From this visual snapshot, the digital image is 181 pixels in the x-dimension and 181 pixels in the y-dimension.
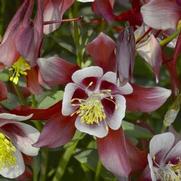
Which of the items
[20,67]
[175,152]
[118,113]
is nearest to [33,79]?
[20,67]

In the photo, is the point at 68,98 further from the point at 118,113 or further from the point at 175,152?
the point at 175,152

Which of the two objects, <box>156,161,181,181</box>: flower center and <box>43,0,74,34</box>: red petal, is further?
<box>156,161,181,181</box>: flower center

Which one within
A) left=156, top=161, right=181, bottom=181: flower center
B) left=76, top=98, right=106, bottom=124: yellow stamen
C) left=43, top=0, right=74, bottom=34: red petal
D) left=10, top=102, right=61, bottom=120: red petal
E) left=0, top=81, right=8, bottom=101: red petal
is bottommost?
left=156, top=161, right=181, bottom=181: flower center

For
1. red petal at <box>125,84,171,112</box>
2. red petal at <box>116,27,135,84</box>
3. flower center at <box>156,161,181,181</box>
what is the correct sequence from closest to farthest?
red petal at <box>116,27,135,84</box> → red petal at <box>125,84,171,112</box> → flower center at <box>156,161,181,181</box>

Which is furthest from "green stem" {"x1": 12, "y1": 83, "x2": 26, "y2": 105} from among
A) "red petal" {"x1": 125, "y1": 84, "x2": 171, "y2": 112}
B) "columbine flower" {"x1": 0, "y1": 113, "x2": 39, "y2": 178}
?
"red petal" {"x1": 125, "y1": 84, "x2": 171, "y2": 112}

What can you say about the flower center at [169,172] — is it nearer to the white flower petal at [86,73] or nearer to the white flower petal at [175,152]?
the white flower petal at [175,152]

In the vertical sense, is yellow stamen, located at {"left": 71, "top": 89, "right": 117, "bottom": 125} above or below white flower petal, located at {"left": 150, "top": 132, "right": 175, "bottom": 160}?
above

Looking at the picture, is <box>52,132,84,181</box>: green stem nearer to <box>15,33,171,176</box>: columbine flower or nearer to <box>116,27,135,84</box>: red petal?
<box>15,33,171,176</box>: columbine flower
